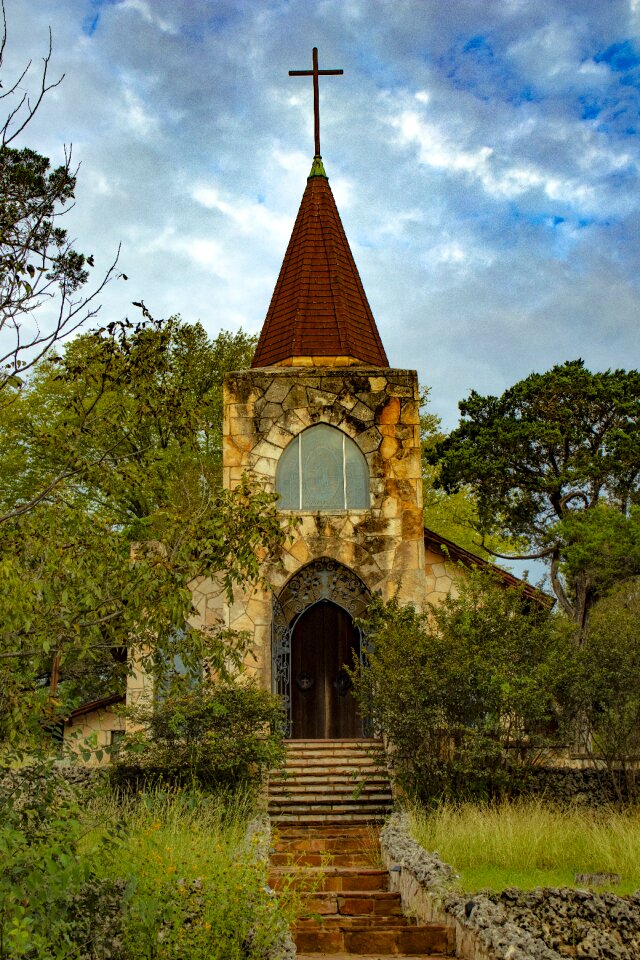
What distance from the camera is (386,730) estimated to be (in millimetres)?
13742

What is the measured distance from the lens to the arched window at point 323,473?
1672 cm

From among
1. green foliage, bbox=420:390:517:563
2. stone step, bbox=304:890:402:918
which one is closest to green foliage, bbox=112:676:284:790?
stone step, bbox=304:890:402:918

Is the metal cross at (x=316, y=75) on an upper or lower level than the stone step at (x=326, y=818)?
upper

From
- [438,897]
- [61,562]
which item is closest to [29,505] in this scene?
[61,562]

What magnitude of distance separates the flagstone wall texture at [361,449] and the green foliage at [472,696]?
2526mm

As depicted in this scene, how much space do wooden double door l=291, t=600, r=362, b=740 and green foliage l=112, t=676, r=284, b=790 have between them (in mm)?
3776

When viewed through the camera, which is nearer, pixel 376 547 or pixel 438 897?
pixel 438 897

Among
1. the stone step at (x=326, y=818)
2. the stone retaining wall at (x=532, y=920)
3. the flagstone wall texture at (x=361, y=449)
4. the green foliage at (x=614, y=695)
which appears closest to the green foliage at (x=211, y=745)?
the stone step at (x=326, y=818)

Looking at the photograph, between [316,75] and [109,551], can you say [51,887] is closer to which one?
[109,551]

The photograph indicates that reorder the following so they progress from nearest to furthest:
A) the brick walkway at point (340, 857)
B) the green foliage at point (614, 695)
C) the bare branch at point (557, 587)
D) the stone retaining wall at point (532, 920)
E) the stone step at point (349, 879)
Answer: the stone retaining wall at point (532, 920), the brick walkway at point (340, 857), the stone step at point (349, 879), the green foliage at point (614, 695), the bare branch at point (557, 587)

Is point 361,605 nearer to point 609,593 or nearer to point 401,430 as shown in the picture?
point 401,430

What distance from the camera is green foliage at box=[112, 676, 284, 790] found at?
12945 millimetres

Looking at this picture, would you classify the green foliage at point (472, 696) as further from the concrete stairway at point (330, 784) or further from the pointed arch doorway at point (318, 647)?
the pointed arch doorway at point (318, 647)

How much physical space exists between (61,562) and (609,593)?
17028mm
